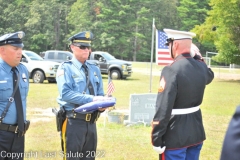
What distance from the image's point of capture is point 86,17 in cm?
6178

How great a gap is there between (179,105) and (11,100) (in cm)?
164

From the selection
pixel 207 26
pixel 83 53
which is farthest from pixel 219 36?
pixel 83 53

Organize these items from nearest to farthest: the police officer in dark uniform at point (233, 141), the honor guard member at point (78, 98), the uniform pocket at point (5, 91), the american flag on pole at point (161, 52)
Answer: the police officer in dark uniform at point (233, 141), the uniform pocket at point (5, 91), the honor guard member at point (78, 98), the american flag on pole at point (161, 52)

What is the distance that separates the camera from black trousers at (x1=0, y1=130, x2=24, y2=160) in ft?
11.9

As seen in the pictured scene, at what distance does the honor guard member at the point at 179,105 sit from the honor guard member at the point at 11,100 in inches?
54.9

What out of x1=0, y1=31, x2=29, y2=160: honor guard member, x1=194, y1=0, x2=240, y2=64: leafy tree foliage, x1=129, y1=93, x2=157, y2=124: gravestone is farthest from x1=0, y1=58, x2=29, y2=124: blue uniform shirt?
x1=194, y1=0, x2=240, y2=64: leafy tree foliage

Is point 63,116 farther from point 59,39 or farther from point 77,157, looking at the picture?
point 59,39

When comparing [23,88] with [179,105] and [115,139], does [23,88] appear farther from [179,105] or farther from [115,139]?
[115,139]

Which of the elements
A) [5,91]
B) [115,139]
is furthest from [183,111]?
[115,139]

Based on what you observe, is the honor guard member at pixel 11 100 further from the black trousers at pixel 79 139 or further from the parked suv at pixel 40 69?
the parked suv at pixel 40 69

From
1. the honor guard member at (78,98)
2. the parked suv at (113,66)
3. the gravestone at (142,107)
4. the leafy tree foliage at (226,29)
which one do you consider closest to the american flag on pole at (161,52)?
the gravestone at (142,107)

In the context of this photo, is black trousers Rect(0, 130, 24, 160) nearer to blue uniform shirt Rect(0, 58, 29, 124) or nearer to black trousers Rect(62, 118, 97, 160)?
blue uniform shirt Rect(0, 58, 29, 124)

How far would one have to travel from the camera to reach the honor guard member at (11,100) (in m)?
3.62

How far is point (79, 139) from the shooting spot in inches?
153
